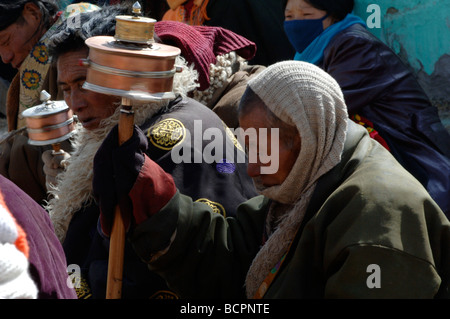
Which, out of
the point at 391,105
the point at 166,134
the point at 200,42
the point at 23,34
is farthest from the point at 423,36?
the point at 23,34

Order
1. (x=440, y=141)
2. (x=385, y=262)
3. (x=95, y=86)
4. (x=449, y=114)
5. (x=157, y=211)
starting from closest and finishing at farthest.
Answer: (x=385, y=262) → (x=95, y=86) → (x=157, y=211) → (x=440, y=141) → (x=449, y=114)

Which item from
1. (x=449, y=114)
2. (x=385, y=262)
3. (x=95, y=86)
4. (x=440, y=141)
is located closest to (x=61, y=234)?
(x=95, y=86)

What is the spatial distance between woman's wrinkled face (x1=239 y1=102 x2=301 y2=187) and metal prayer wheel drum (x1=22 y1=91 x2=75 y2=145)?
144 centimetres

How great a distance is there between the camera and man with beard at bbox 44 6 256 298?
9.15 ft

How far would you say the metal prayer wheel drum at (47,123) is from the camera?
339 centimetres

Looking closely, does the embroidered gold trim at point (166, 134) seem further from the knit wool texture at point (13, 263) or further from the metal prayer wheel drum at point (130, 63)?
the knit wool texture at point (13, 263)

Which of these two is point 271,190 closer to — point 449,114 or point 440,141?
point 440,141

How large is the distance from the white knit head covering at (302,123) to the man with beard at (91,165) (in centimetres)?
61

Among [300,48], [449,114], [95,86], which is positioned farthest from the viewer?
[300,48]

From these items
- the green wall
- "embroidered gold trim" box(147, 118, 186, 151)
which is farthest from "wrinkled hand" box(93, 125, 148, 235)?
the green wall

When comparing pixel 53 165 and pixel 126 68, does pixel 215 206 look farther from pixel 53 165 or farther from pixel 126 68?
pixel 53 165

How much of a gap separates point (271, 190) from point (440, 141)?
1854mm

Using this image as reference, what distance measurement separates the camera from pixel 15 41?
4926mm

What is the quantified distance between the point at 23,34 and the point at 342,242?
3.71 m
